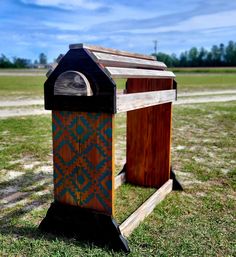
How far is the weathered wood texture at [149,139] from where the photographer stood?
3.66 meters

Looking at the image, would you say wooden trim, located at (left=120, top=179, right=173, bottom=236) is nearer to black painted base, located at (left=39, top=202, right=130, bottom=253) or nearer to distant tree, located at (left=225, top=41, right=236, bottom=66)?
black painted base, located at (left=39, top=202, right=130, bottom=253)

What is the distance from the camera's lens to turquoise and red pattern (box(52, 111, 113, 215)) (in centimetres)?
238

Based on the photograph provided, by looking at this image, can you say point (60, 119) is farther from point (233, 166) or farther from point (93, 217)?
point (233, 166)

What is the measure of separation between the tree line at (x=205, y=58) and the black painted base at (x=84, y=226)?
87.5 metres

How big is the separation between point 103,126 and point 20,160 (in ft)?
9.52

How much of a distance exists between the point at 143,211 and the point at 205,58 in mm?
98359

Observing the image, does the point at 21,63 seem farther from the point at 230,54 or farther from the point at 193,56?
the point at 230,54

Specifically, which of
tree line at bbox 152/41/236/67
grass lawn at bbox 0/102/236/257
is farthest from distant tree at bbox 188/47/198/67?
grass lawn at bbox 0/102/236/257

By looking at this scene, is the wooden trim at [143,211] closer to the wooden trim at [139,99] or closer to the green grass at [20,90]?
the wooden trim at [139,99]

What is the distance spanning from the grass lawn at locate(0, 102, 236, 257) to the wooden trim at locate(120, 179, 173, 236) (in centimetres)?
5

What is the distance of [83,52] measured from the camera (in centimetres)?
227

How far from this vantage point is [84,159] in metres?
2.47

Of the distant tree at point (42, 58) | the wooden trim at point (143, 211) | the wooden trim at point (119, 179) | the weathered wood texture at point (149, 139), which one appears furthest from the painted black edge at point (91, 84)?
the distant tree at point (42, 58)

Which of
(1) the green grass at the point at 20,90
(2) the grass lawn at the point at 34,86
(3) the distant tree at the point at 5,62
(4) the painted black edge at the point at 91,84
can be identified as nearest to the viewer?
(4) the painted black edge at the point at 91,84
